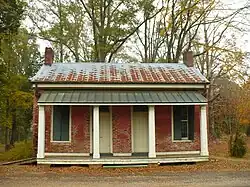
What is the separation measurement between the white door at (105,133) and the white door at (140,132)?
1305mm

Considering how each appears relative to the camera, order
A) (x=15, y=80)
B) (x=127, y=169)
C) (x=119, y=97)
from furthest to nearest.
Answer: (x=15, y=80), (x=119, y=97), (x=127, y=169)

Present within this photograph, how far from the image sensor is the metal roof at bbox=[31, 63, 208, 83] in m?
16.2

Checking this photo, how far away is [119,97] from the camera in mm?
15508

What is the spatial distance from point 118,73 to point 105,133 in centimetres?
333

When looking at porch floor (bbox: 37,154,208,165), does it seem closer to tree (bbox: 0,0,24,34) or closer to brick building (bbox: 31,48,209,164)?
brick building (bbox: 31,48,209,164)

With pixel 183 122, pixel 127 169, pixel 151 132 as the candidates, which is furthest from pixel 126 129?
pixel 183 122

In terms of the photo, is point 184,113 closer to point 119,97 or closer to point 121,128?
point 121,128

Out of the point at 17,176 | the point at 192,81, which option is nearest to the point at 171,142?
the point at 192,81

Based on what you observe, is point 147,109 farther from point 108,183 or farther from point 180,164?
point 108,183

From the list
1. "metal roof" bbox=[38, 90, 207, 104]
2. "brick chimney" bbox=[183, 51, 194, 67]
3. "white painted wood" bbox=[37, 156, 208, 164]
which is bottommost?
"white painted wood" bbox=[37, 156, 208, 164]

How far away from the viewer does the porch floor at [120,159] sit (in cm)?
1467

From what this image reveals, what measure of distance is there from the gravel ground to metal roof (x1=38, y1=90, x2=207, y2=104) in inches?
139

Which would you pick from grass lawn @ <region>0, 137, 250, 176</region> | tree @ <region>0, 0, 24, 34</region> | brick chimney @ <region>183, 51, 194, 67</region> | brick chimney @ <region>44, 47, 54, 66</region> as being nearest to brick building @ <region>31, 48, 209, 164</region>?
grass lawn @ <region>0, 137, 250, 176</region>

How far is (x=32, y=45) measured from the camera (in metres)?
37.2
